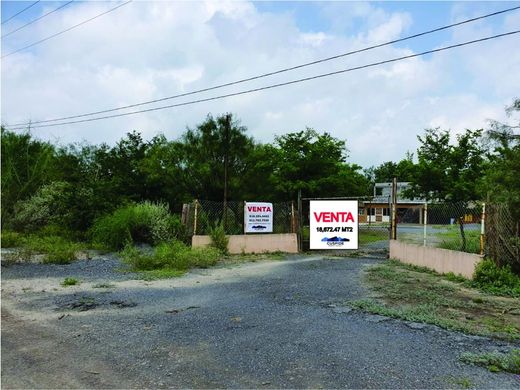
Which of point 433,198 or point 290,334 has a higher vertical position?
point 433,198

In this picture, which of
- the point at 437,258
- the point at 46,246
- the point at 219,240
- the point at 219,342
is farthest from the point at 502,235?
the point at 46,246

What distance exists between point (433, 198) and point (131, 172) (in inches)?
765

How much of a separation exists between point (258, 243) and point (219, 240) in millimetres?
1792

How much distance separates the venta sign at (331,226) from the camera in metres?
17.5

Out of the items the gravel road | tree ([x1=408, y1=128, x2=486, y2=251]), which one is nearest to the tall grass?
the gravel road

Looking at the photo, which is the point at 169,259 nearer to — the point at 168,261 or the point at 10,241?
the point at 168,261

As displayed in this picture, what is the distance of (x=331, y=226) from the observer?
57.9ft

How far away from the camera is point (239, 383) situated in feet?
13.6

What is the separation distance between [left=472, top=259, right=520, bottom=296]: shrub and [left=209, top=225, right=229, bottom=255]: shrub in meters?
8.46

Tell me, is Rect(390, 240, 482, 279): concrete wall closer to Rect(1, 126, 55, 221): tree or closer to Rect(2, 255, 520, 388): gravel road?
Rect(2, 255, 520, 388): gravel road

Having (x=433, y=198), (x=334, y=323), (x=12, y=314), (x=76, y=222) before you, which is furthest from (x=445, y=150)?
(x=12, y=314)

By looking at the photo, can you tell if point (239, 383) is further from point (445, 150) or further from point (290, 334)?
point (445, 150)

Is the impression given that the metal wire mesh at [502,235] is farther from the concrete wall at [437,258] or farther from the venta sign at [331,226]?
the venta sign at [331,226]

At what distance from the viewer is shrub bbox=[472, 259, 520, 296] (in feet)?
28.9
